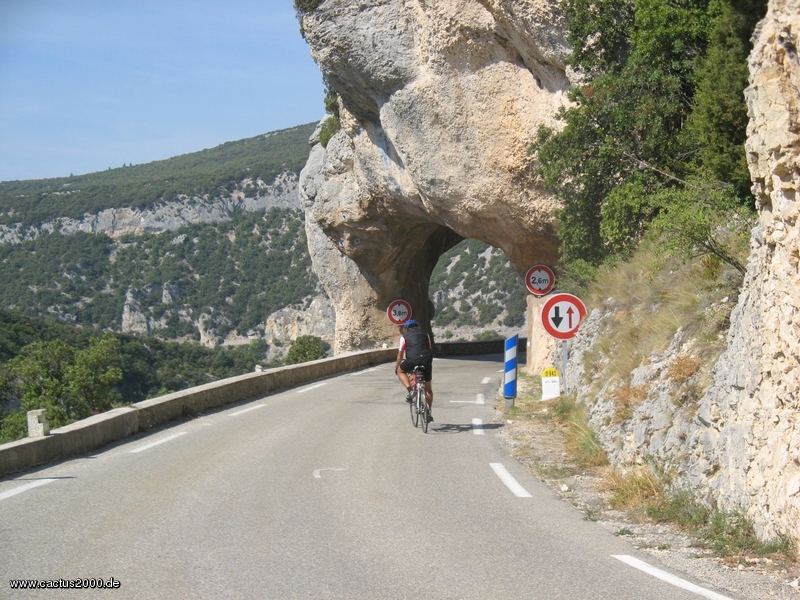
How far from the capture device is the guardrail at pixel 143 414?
1038 cm

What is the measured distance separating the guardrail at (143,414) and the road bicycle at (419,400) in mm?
4140

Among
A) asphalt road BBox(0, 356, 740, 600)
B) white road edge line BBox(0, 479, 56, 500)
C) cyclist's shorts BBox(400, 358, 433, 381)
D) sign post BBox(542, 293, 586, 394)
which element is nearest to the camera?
asphalt road BBox(0, 356, 740, 600)

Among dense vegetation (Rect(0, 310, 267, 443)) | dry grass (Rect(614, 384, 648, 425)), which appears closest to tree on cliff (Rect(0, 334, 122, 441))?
dense vegetation (Rect(0, 310, 267, 443))

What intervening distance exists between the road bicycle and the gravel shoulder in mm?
1608

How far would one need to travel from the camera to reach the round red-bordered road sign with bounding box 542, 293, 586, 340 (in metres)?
14.5

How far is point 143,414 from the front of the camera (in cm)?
1380

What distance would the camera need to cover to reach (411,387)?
14.2 metres

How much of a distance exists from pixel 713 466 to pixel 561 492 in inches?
79.5

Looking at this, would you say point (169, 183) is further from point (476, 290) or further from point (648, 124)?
point (648, 124)

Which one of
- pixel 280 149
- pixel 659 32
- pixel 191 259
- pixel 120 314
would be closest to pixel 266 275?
pixel 191 259

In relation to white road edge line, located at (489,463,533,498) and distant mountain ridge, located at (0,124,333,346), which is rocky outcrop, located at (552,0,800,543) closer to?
white road edge line, located at (489,463,533,498)

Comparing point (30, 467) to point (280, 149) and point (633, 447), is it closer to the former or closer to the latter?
point (633, 447)

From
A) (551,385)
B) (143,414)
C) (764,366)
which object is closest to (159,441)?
(143,414)

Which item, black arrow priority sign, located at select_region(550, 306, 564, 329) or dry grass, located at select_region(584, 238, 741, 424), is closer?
dry grass, located at select_region(584, 238, 741, 424)
